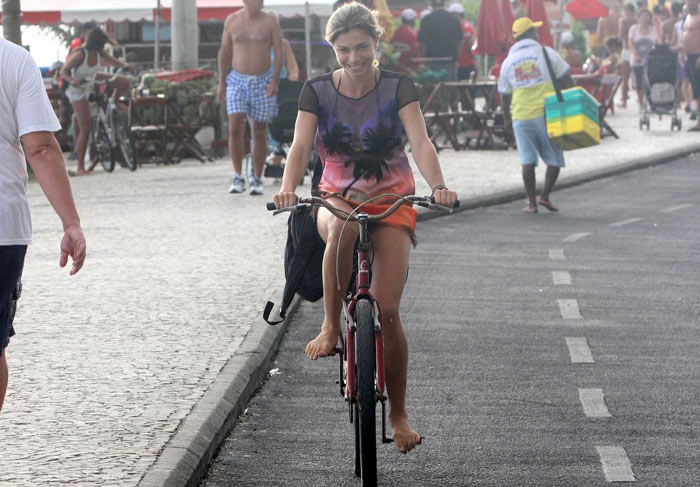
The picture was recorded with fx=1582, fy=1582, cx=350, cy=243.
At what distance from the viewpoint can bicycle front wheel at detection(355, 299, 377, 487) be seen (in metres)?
5.34

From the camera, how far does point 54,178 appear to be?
495 cm

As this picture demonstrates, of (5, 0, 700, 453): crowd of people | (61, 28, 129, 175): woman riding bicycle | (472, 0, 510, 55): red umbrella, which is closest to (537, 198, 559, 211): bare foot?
(61, 28, 129, 175): woman riding bicycle

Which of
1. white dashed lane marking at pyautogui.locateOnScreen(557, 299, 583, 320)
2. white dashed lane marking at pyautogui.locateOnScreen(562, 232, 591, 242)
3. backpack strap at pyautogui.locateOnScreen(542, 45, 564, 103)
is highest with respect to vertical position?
backpack strap at pyautogui.locateOnScreen(542, 45, 564, 103)

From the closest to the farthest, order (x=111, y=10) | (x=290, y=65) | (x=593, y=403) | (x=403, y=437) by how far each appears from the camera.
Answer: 1. (x=403, y=437)
2. (x=593, y=403)
3. (x=290, y=65)
4. (x=111, y=10)

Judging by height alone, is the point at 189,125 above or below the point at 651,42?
below

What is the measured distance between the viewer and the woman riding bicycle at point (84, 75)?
1942 cm

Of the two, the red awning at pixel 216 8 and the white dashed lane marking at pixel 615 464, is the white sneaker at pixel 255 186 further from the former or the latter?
the red awning at pixel 216 8

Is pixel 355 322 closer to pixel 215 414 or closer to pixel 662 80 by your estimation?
pixel 215 414

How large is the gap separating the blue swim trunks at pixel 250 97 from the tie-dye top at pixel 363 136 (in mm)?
9974

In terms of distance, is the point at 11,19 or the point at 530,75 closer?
the point at 530,75

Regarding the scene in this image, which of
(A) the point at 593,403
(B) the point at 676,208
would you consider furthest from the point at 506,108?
(A) the point at 593,403

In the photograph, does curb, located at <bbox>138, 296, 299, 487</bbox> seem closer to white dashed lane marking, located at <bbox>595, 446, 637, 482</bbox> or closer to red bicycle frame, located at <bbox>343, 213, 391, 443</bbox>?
red bicycle frame, located at <bbox>343, 213, 391, 443</bbox>

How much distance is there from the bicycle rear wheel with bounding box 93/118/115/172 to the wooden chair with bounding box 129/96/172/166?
968 mm

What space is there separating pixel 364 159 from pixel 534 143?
947 centimetres
